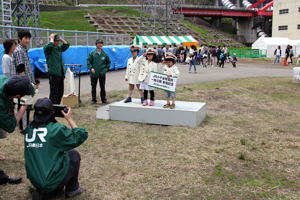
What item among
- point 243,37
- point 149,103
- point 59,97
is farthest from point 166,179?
point 243,37

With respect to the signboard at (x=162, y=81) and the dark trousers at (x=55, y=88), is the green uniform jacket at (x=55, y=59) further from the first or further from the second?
the signboard at (x=162, y=81)

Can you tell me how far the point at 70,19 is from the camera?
2061 inches

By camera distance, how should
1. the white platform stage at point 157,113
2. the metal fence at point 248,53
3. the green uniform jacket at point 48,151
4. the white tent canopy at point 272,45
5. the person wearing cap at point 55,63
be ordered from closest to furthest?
1. the green uniform jacket at point 48,151
2. the white platform stage at point 157,113
3. the person wearing cap at point 55,63
4. the metal fence at point 248,53
5. the white tent canopy at point 272,45

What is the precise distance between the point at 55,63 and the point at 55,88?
0.59 meters

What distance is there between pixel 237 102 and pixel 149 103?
3778mm

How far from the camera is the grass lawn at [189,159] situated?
4.12 m

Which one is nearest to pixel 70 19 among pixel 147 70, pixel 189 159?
pixel 147 70

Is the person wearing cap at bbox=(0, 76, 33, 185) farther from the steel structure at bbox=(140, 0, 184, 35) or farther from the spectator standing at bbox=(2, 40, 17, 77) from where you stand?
the steel structure at bbox=(140, 0, 184, 35)

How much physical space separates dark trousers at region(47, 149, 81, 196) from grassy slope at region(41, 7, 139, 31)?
4381cm

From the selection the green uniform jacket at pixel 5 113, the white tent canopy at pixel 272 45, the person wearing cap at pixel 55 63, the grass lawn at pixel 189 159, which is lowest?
the grass lawn at pixel 189 159

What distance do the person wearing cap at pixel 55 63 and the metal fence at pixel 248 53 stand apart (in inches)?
1201

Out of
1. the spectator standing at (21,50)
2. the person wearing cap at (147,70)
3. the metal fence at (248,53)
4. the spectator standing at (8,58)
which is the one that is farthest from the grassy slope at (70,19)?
the spectator standing at (8,58)

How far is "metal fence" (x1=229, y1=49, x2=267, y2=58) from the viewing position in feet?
121

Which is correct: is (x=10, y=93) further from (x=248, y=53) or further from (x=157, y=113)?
(x=248, y=53)
